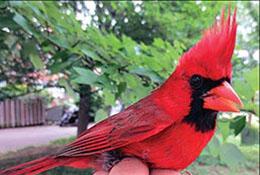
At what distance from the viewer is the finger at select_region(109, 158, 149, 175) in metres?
0.54

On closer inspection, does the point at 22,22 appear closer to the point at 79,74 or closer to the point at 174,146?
the point at 79,74

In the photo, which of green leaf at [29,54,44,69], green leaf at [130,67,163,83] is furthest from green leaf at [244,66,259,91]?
green leaf at [29,54,44,69]

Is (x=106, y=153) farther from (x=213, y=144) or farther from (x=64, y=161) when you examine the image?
(x=213, y=144)

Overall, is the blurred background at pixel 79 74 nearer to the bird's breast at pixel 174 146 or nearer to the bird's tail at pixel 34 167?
the bird's tail at pixel 34 167

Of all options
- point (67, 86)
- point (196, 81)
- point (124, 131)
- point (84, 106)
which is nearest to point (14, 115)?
point (67, 86)

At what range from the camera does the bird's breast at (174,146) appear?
1.79 feet

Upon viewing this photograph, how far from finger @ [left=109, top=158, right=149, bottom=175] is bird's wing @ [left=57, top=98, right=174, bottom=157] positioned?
0.09 feet

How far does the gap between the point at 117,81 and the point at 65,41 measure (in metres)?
0.24

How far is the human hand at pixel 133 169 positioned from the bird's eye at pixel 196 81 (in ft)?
0.43

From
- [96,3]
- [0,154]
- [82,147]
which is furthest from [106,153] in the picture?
[96,3]

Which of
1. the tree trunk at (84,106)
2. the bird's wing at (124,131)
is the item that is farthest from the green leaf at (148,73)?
the bird's wing at (124,131)

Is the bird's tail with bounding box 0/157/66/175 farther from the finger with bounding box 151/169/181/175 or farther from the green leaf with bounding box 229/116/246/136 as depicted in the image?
the green leaf with bounding box 229/116/246/136

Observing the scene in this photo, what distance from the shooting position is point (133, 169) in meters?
0.54

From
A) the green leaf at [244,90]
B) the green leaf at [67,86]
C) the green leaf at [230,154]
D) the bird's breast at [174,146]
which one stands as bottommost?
the green leaf at [230,154]
